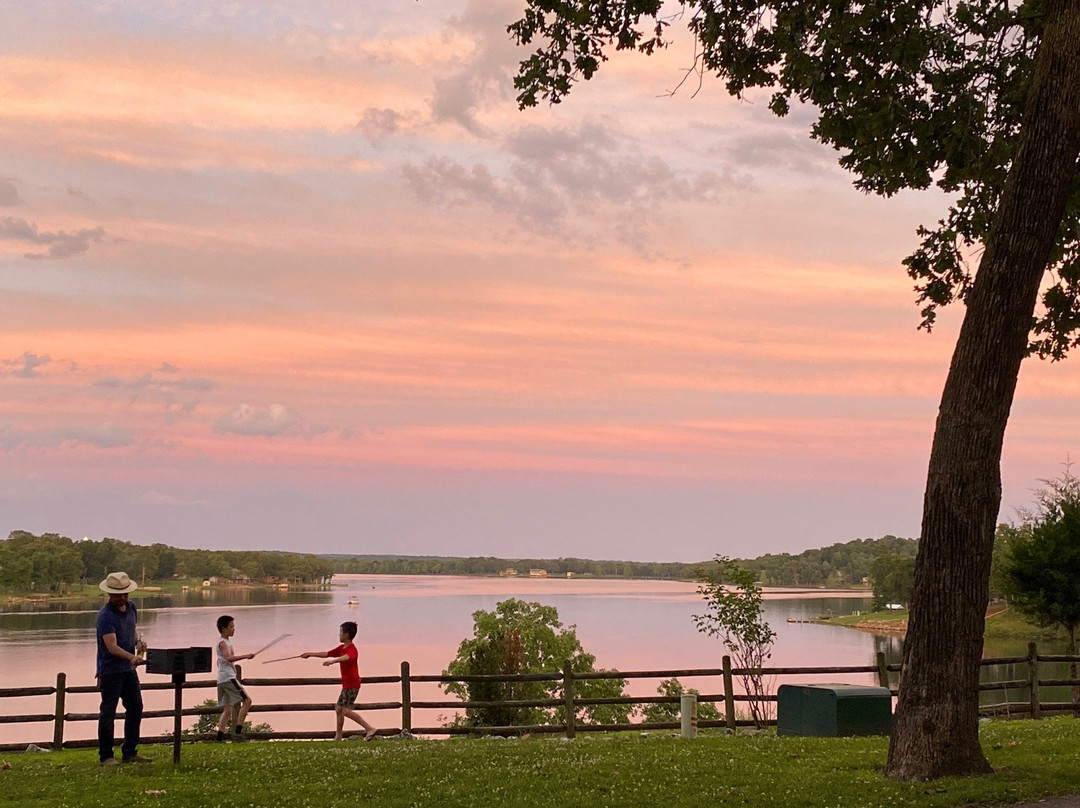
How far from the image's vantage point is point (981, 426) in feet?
36.1

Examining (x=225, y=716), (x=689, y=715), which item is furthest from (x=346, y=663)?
(x=689, y=715)

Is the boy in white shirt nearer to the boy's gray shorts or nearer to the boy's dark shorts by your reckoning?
the boy's gray shorts

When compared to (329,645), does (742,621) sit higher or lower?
higher

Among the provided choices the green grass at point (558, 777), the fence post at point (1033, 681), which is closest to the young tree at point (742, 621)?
the fence post at point (1033, 681)

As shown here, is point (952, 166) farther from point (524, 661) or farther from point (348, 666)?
point (524, 661)

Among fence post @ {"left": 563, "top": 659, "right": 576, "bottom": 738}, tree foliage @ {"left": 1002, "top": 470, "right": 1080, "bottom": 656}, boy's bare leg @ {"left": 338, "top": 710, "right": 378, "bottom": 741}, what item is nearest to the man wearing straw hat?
boy's bare leg @ {"left": 338, "top": 710, "right": 378, "bottom": 741}

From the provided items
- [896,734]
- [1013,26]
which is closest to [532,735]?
[896,734]

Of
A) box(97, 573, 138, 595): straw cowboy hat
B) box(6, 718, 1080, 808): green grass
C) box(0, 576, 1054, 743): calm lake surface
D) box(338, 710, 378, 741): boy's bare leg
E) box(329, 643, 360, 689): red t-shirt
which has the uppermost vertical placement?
box(97, 573, 138, 595): straw cowboy hat

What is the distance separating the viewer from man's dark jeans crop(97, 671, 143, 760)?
12781mm

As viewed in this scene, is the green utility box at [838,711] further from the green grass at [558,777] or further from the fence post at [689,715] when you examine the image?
the fence post at [689,715]

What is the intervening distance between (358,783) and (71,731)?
42.7 metres

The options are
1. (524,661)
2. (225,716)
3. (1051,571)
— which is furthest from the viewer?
(524,661)

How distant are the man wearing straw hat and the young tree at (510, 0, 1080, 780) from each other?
815 centimetres

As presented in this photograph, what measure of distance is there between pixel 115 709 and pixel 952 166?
13.1m
